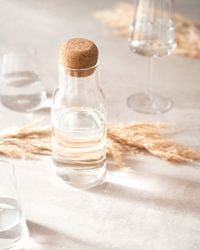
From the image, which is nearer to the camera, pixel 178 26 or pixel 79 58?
pixel 79 58

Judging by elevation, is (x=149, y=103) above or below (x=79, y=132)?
below

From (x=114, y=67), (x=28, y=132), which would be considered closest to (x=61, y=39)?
(x=114, y=67)

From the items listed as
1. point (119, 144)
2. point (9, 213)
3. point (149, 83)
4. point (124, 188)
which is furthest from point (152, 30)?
point (9, 213)

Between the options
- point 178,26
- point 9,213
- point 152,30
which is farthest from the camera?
point 178,26

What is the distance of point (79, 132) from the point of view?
1.32 meters

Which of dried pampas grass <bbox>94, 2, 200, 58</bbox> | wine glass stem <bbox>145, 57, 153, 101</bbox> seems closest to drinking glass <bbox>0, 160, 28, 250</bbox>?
wine glass stem <bbox>145, 57, 153, 101</bbox>

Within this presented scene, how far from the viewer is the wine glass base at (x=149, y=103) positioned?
1.56 m

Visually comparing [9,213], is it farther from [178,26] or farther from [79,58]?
[178,26]

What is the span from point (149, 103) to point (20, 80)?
0.28 metres

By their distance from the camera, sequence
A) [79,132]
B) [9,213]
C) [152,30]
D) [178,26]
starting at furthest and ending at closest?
1. [178,26]
2. [152,30]
3. [79,132]
4. [9,213]

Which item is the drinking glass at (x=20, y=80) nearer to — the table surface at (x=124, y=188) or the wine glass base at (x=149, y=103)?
the table surface at (x=124, y=188)

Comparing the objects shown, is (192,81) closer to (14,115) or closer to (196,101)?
(196,101)

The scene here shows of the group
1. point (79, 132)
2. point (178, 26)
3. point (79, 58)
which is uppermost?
point (79, 58)

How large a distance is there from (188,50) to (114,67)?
20 centimetres
